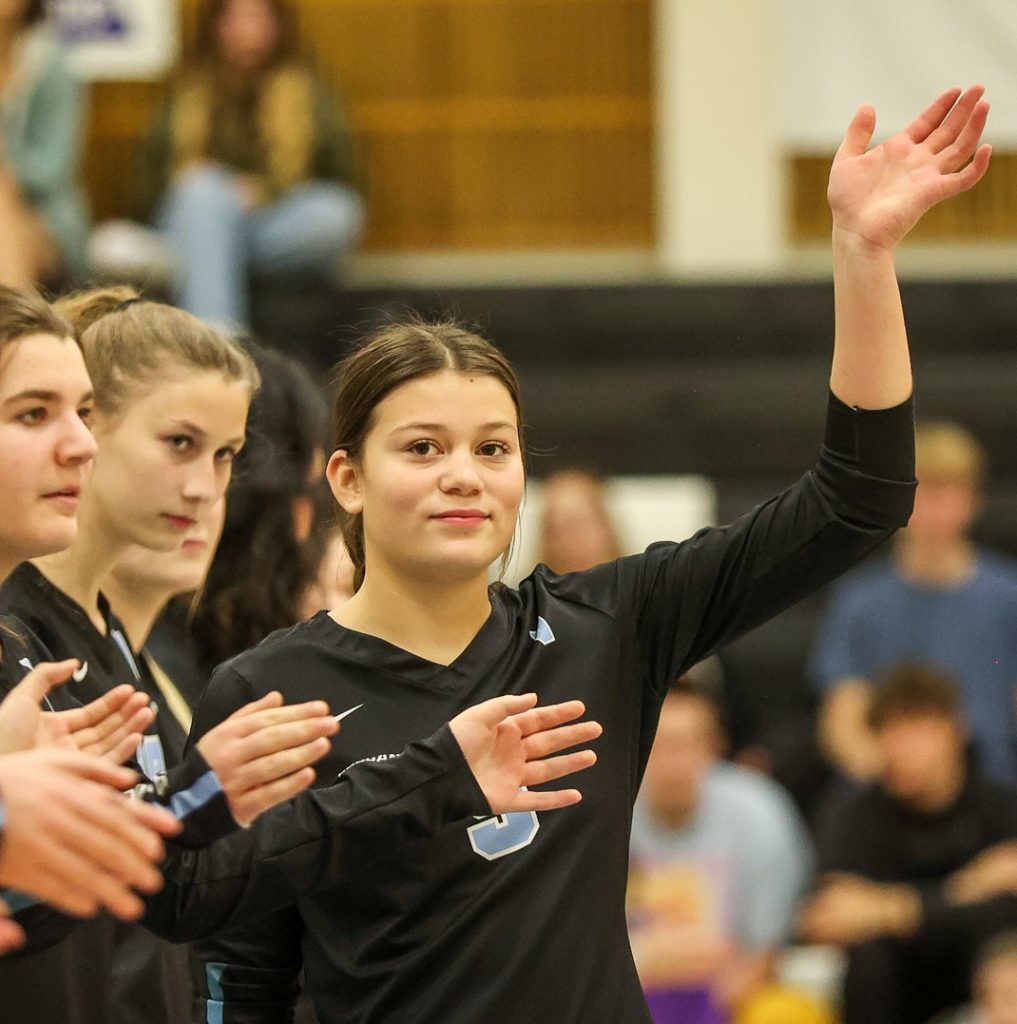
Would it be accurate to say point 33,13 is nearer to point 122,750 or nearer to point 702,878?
point 702,878

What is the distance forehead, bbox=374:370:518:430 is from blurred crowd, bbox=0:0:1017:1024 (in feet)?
1.48

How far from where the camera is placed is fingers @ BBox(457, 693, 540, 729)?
1881 mm

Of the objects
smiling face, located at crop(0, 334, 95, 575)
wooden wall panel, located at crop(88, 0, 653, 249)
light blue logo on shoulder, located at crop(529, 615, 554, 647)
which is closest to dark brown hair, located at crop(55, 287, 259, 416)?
smiling face, located at crop(0, 334, 95, 575)

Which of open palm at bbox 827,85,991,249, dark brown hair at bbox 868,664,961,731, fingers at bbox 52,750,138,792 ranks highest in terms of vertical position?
open palm at bbox 827,85,991,249

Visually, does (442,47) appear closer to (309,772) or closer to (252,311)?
(252,311)

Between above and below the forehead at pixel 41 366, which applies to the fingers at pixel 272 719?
below

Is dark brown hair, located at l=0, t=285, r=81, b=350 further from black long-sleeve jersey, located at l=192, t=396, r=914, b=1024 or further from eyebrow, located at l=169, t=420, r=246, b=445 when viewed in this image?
black long-sleeve jersey, located at l=192, t=396, r=914, b=1024

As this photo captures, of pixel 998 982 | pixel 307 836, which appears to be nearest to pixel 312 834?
pixel 307 836

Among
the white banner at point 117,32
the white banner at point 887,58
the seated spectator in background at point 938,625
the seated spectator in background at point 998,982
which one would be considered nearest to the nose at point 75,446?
the seated spectator in background at point 998,982

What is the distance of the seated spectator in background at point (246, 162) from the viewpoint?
23.4ft

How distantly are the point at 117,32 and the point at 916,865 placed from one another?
4.64 metres

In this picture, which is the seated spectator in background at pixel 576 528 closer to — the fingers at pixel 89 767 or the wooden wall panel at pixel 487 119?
the wooden wall panel at pixel 487 119

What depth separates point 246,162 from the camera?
7.34m

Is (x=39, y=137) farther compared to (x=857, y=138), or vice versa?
(x=39, y=137)
